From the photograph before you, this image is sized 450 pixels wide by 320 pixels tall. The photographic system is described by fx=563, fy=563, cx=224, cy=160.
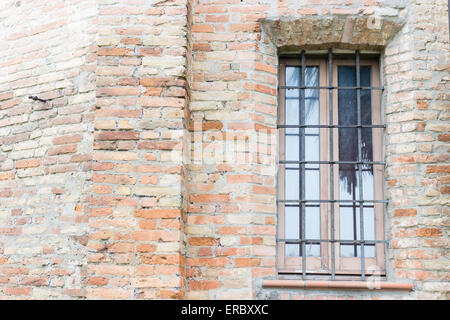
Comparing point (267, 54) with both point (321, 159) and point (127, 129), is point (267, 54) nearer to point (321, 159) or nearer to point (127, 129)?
point (321, 159)

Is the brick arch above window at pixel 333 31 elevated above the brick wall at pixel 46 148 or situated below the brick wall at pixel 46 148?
above

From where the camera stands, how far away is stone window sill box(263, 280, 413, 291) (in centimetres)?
397

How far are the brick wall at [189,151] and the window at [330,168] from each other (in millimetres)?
145

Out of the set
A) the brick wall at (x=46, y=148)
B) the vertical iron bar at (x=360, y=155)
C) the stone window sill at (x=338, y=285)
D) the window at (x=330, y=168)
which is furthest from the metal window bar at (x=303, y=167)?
the brick wall at (x=46, y=148)

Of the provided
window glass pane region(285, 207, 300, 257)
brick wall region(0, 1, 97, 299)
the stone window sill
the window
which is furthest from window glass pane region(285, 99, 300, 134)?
brick wall region(0, 1, 97, 299)

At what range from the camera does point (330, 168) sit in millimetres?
4332

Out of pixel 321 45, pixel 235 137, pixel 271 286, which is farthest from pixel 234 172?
pixel 321 45

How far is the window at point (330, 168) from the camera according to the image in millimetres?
4219

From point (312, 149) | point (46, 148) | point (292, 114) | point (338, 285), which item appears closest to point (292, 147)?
point (312, 149)

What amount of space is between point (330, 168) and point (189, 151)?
1.10 m

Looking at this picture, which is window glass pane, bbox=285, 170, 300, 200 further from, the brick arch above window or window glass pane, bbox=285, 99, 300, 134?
the brick arch above window

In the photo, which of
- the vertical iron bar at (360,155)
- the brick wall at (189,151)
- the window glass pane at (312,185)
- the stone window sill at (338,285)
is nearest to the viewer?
the brick wall at (189,151)

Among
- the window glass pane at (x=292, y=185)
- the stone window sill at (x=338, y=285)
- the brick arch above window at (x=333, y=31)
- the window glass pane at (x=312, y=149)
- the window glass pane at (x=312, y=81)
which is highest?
the brick arch above window at (x=333, y=31)

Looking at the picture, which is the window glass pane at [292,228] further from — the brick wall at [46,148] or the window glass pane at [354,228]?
the brick wall at [46,148]
